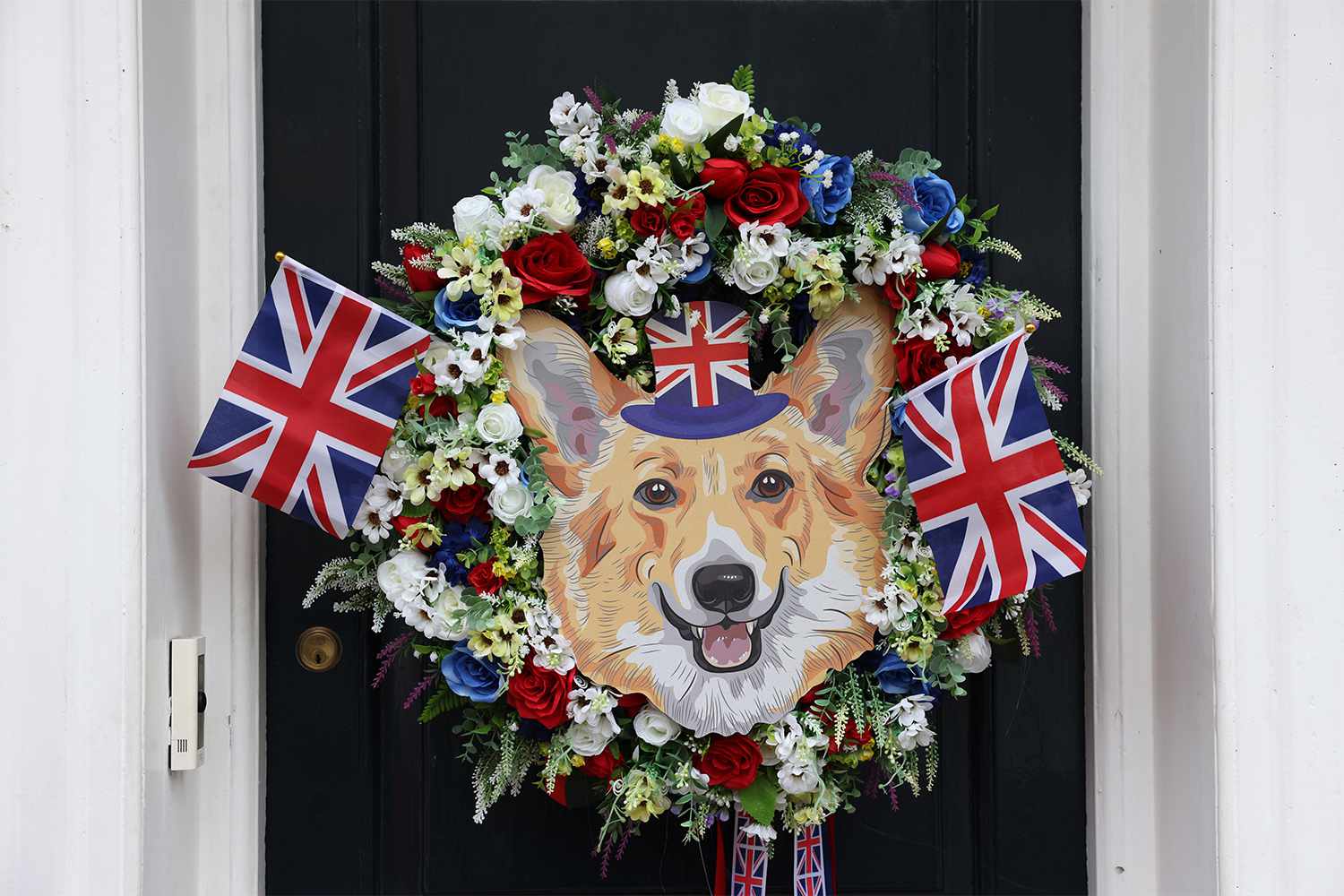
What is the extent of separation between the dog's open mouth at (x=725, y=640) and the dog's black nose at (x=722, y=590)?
20mm

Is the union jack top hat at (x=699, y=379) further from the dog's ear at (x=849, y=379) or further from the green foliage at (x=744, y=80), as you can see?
the green foliage at (x=744, y=80)

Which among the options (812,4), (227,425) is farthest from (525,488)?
(812,4)

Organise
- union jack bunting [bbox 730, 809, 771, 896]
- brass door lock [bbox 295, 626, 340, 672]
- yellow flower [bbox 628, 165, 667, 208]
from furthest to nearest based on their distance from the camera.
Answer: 1. brass door lock [bbox 295, 626, 340, 672]
2. union jack bunting [bbox 730, 809, 771, 896]
3. yellow flower [bbox 628, 165, 667, 208]

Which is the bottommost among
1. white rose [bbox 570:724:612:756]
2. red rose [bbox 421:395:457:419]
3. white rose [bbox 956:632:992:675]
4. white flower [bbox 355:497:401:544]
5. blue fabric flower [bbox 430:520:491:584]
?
white rose [bbox 570:724:612:756]

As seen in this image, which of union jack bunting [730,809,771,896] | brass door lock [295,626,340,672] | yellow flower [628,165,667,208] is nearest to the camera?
yellow flower [628,165,667,208]

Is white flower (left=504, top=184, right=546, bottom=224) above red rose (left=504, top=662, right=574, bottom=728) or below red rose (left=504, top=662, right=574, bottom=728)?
above

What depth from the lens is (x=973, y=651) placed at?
1.31m

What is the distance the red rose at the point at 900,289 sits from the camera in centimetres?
130

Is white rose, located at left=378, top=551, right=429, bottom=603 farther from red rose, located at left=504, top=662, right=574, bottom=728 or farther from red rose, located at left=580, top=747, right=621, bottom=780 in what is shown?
red rose, located at left=580, top=747, right=621, bottom=780

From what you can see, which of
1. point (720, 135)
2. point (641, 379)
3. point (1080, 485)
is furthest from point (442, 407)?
point (1080, 485)

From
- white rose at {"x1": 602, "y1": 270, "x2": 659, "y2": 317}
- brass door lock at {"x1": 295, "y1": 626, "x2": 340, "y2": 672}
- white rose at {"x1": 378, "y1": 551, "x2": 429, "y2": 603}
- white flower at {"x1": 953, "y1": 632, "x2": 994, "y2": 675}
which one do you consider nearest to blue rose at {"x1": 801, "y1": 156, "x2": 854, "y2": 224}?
white rose at {"x1": 602, "y1": 270, "x2": 659, "y2": 317}

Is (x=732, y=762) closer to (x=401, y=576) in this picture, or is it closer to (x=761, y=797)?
(x=761, y=797)

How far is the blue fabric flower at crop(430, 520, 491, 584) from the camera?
1283 millimetres

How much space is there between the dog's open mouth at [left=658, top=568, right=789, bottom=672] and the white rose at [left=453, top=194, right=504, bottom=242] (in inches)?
19.5
